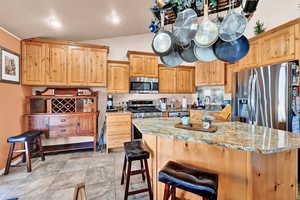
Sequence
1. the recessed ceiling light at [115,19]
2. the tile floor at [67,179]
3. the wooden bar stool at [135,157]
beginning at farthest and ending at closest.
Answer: the recessed ceiling light at [115,19]
the tile floor at [67,179]
the wooden bar stool at [135,157]

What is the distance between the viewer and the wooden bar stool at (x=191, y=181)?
93 cm

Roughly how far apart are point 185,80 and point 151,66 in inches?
44.9

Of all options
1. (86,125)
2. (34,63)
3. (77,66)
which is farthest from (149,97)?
(34,63)

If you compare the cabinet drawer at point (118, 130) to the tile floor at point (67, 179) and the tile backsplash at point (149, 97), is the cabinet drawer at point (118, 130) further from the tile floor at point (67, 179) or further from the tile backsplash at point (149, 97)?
the tile backsplash at point (149, 97)

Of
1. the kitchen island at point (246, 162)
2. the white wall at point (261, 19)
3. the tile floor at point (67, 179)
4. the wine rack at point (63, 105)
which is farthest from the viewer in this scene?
the wine rack at point (63, 105)

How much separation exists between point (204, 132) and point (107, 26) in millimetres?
2973

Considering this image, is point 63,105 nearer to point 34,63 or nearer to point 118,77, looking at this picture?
point 34,63

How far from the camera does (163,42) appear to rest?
4.81ft

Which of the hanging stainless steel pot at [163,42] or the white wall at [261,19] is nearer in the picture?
the hanging stainless steel pot at [163,42]

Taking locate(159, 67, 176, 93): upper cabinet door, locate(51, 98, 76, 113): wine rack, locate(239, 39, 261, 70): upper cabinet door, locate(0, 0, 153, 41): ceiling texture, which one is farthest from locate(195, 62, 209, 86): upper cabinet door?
locate(51, 98, 76, 113): wine rack

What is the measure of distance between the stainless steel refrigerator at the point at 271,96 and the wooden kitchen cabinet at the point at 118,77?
2581 millimetres

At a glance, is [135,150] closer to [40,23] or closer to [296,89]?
[296,89]

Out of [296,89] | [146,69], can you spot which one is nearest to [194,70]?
[146,69]

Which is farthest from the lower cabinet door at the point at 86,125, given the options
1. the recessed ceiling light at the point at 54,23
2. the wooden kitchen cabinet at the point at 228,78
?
the wooden kitchen cabinet at the point at 228,78
